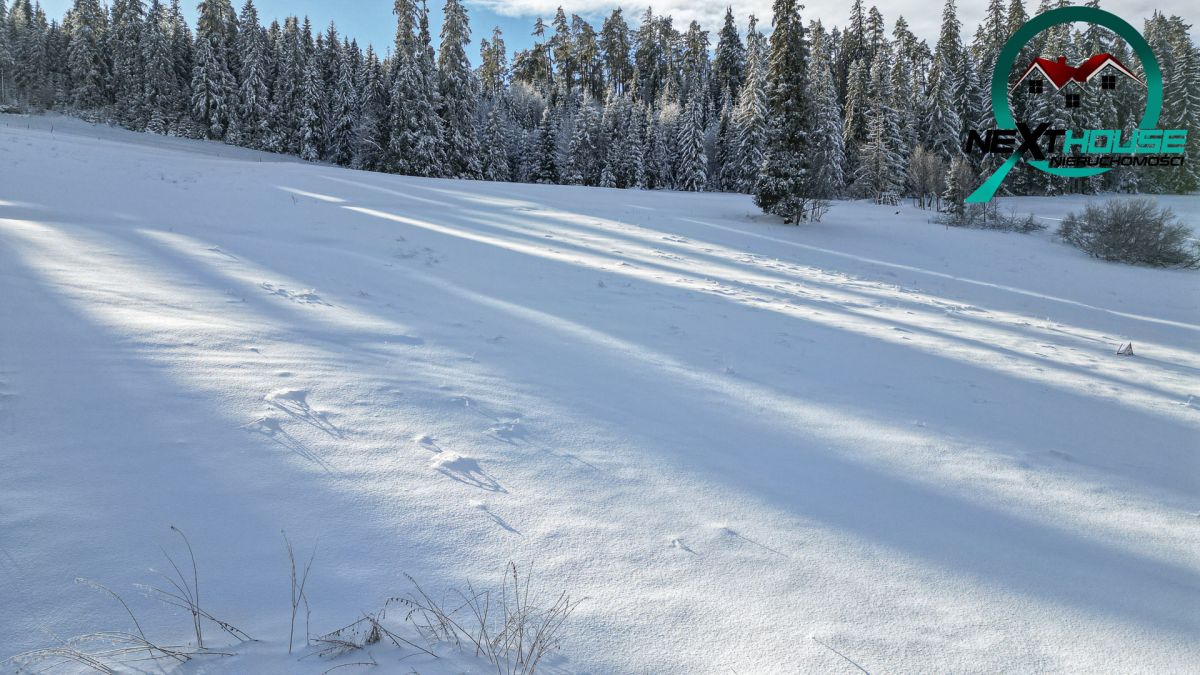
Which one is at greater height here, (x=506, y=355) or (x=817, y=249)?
(x=817, y=249)

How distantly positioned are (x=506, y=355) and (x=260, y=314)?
2211mm

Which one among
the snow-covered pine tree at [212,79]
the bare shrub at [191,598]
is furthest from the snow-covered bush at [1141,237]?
the snow-covered pine tree at [212,79]

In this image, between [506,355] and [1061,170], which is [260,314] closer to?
[506,355]

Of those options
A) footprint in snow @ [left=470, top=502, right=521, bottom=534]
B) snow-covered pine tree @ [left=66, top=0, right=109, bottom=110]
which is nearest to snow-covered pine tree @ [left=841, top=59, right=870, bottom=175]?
footprint in snow @ [left=470, top=502, right=521, bottom=534]

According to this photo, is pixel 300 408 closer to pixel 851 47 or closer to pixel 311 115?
pixel 311 115

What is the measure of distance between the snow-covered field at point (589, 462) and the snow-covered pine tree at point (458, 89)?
29.7 meters

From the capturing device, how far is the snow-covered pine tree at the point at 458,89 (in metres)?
35.7

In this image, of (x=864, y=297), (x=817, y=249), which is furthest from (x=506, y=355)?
(x=817, y=249)

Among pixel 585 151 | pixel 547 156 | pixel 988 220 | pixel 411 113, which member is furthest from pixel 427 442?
pixel 547 156

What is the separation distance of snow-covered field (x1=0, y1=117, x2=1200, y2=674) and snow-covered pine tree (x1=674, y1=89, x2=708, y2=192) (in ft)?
116

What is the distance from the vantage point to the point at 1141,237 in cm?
1570

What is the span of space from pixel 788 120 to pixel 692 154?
23.6 m

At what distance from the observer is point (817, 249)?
14531 millimetres

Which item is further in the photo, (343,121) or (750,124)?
(343,121)
